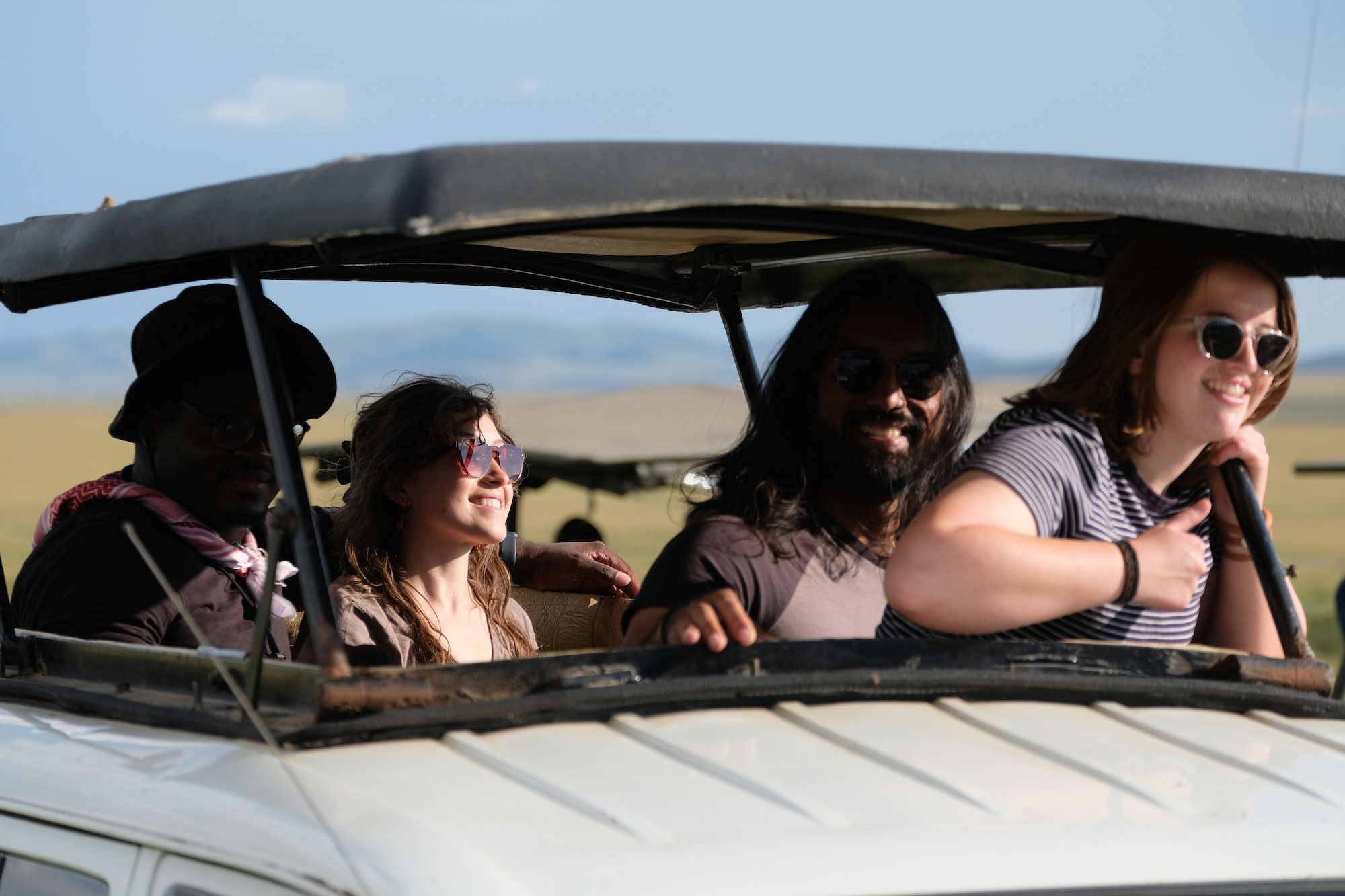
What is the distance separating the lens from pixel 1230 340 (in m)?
2.35

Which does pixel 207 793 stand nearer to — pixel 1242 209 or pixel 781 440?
pixel 781 440

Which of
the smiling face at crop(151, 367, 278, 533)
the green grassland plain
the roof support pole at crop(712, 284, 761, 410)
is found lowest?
the smiling face at crop(151, 367, 278, 533)

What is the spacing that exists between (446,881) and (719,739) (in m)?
0.49

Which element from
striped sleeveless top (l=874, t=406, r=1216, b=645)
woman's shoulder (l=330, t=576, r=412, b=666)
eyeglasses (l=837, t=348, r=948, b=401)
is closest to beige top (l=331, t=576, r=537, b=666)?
woman's shoulder (l=330, t=576, r=412, b=666)

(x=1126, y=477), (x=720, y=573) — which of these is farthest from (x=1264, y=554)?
(x=720, y=573)

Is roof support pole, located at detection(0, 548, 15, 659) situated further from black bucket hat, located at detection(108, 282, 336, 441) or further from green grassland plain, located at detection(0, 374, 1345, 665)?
green grassland plain, located at detection(0, 374, 1345, 665)

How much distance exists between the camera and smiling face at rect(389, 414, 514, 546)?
135 inches

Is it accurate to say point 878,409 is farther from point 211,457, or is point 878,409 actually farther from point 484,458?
point 211,457

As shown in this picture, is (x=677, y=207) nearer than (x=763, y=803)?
No

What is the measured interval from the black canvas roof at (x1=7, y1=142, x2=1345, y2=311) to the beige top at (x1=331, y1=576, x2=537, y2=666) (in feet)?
2.54

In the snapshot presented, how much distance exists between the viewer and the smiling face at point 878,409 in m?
2.83

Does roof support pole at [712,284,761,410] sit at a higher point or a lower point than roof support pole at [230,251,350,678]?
higher

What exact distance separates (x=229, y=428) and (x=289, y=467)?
1.19 metres

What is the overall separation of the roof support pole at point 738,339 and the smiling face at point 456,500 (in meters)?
0.66
